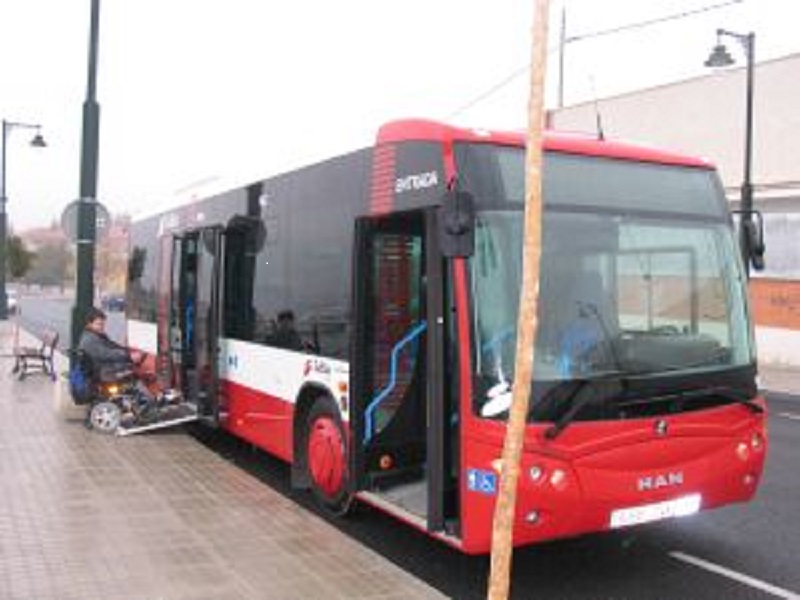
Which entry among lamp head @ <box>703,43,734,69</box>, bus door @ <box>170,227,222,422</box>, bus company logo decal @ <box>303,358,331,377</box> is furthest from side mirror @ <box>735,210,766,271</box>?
lamp head @ <box>703,43,734,69</box>

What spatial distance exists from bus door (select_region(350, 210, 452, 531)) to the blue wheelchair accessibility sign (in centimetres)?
145

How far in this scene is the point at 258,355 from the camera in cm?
1002

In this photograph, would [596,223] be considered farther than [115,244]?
No

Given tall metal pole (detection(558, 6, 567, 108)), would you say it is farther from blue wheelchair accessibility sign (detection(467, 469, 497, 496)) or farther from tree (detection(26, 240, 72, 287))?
tree (detection(26, 240, 72, 287))

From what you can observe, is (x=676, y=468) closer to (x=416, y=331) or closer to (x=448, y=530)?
(x=448, y=530)

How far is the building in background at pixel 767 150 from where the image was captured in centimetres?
2644

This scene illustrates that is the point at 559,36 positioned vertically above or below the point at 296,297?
above

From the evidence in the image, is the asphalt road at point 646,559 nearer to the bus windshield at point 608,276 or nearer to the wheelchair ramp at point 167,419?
the bus windshield at point 608,276

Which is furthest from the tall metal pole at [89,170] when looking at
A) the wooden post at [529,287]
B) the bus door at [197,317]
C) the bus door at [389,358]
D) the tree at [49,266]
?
the tree at [49,266]

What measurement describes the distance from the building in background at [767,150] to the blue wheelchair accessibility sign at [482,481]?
19.4 meters

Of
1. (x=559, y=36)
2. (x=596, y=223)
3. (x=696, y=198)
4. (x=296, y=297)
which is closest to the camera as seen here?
(x=596, y=223)

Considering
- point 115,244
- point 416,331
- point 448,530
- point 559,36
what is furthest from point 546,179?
point 559,36

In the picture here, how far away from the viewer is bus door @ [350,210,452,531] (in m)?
7.86

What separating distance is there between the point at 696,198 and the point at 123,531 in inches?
177
